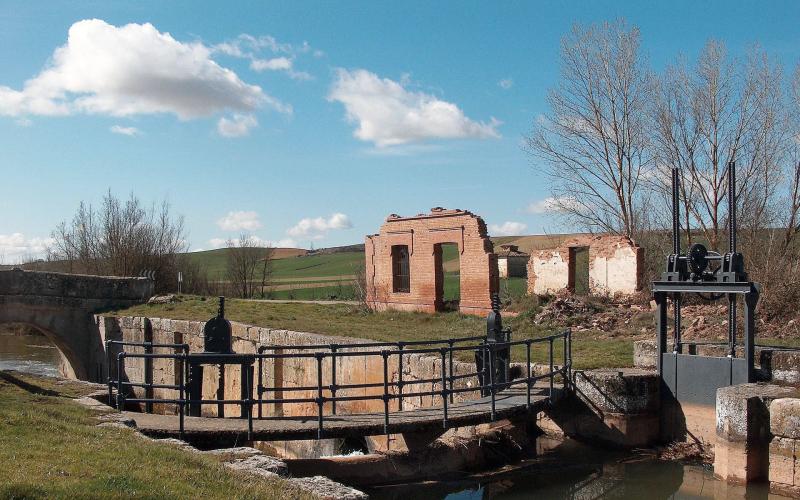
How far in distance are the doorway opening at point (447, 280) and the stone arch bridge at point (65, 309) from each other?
445 inches

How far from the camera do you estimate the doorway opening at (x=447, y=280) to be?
24281mm

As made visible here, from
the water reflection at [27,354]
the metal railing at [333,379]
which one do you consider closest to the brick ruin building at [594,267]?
the metal railing at [333,379]

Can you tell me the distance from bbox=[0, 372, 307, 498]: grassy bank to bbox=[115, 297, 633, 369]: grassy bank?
7613 millimetres

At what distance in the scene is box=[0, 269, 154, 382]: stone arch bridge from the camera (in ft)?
79.4

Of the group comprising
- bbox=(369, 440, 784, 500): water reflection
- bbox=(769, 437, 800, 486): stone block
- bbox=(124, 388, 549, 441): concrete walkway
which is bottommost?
bbox=(369, 440, 784, 500): water reflection

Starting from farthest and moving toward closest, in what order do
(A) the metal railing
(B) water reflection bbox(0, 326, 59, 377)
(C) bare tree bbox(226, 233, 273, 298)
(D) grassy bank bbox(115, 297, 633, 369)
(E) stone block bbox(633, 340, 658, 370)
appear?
(C) bare tree bbox(226, 233, 273, 298) → (B) water reflection bbox(0, 326, 59, 377) → (D) grassy bank bbox(115, 297, 633, 369) → (E) stone block bbox(633, 340, 658, 370) → (A) the metal railing

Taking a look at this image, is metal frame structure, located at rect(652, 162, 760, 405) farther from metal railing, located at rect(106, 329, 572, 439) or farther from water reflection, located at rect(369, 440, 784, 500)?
metal railing, located at rect(106, 329, 572, 439)

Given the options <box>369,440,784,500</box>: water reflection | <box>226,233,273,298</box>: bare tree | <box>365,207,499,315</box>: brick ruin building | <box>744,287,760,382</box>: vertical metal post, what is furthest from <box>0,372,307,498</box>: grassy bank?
<box>226,233,273,298</box>: bare tree

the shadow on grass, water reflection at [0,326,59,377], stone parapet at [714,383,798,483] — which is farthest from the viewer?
water reflection at [0,326,59,377]

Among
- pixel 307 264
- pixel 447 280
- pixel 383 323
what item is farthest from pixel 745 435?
pixel 307 264

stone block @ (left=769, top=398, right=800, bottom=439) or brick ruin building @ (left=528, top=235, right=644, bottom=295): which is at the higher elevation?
brick ruin building @ (left=528, top=235, right=644, bottom=295)

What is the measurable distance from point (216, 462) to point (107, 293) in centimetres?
2245

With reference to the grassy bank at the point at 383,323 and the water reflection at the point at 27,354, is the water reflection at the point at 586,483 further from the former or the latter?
the water reflection at the point at 27,354

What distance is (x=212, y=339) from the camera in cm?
1009
